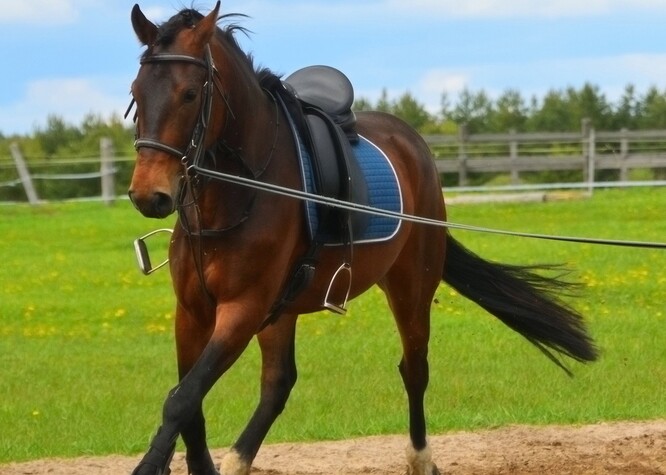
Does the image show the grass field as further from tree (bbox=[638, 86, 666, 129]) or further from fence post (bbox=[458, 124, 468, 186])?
tree (bbox=[638, 86, 666, 129])

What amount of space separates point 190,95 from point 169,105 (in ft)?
0.38

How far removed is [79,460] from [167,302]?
788cm

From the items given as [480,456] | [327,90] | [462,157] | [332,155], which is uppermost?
[327,90]

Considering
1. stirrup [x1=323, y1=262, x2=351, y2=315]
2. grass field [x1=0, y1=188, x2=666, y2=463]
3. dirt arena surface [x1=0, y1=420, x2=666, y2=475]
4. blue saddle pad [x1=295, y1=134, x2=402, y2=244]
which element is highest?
blue saddle pad [x1=295, y1=134, x2=402, y2=244]

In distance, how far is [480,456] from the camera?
7113 millimetres

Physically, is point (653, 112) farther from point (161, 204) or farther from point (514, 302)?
point (161, 204)

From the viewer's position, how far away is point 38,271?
17.9 meters

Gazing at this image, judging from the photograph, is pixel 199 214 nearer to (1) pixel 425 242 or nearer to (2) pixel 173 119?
(2) pixel 173 119

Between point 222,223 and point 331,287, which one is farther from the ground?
point 222,223

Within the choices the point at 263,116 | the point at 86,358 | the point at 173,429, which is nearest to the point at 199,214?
the point at 263,116

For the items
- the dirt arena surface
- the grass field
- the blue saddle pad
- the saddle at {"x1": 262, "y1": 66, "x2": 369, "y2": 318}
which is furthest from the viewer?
the grass field

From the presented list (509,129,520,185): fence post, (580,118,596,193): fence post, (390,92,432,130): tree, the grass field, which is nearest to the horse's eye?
the grass field

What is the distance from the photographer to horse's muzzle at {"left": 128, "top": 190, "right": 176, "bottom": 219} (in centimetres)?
450

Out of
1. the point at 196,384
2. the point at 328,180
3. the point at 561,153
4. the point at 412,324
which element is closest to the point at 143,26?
the point at 328,180
